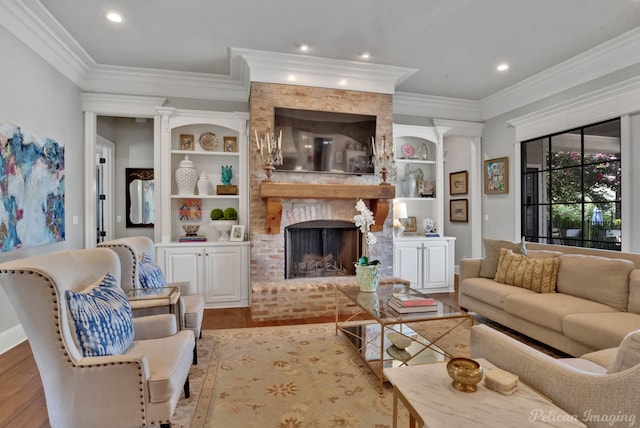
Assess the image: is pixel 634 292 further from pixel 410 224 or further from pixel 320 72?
pixel 320 72

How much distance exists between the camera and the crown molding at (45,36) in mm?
2682

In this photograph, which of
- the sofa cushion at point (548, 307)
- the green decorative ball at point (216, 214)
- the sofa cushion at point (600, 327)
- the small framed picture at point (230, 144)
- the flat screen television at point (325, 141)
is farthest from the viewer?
the small framed picture at point (230, 144)

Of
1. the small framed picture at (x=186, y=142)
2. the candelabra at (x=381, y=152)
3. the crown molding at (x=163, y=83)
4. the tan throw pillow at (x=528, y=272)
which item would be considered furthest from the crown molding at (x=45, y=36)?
the tan throw pillow at (x=528, y=272)

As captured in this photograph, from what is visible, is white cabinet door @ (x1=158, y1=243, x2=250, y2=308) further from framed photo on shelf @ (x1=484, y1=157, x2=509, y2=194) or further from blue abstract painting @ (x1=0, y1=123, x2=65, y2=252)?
framed photo on shelf @ (x1=484, y1=157, x2=509, y2=194)

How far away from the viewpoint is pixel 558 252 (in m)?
3.19

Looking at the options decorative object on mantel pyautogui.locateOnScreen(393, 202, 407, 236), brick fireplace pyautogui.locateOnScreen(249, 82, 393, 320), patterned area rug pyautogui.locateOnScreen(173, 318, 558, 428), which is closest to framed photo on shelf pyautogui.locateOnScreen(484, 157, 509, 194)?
decorative object on mantel pyautogui.locateOnScreen(393, 202, 407, 236)

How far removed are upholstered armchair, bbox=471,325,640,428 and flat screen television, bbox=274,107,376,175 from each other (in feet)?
9.61

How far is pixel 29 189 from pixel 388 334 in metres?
3.38

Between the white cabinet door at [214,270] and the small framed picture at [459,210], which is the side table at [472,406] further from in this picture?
the small framed picture at [459,210]

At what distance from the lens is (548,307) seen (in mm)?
2568

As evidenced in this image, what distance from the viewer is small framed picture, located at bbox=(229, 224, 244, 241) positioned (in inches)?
162

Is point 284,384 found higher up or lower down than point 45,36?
lower down

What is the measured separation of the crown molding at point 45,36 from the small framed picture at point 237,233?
2.46m

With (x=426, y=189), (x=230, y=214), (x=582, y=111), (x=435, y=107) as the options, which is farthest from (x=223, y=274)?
(x=582, y=111)
